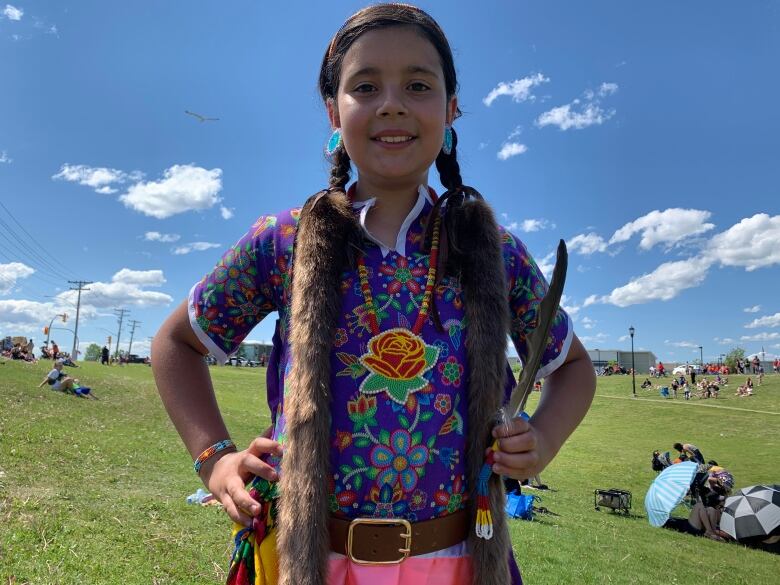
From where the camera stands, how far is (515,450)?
1.49 m

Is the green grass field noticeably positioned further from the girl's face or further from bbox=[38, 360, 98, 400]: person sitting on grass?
the girl's face

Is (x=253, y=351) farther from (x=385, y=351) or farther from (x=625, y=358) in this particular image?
(x=385, y=351)

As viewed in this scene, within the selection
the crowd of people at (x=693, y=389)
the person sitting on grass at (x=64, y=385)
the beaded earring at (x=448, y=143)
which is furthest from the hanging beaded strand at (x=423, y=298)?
the crowd of people at (x=693, y=389)

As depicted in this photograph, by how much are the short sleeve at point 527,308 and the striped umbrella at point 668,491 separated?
12.0 m

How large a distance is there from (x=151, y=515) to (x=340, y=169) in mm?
5563

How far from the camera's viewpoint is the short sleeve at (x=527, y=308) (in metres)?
1.78

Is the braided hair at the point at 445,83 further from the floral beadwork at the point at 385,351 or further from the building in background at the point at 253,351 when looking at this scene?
the building in background at the point at 253,351

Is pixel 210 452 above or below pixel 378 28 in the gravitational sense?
below

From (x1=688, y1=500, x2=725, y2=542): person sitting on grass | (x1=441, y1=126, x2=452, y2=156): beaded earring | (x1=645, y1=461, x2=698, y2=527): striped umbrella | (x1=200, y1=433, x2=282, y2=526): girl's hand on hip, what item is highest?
(x1=441, y1=126, x2=452, y2=156): beaded earring

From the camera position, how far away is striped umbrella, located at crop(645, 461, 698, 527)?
11891mm

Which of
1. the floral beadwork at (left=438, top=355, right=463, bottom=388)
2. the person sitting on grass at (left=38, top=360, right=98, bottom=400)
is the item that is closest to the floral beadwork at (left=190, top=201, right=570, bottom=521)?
the floral beadwork at (left=438, top=355, right=463, bottom=388)

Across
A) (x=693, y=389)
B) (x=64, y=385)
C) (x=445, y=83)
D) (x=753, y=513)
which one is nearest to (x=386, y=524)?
(x=445, y=83)

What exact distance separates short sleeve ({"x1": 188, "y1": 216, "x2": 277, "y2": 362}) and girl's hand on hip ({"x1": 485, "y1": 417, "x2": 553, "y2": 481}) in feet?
2.74

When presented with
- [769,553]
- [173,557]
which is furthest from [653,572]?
[173,557]
